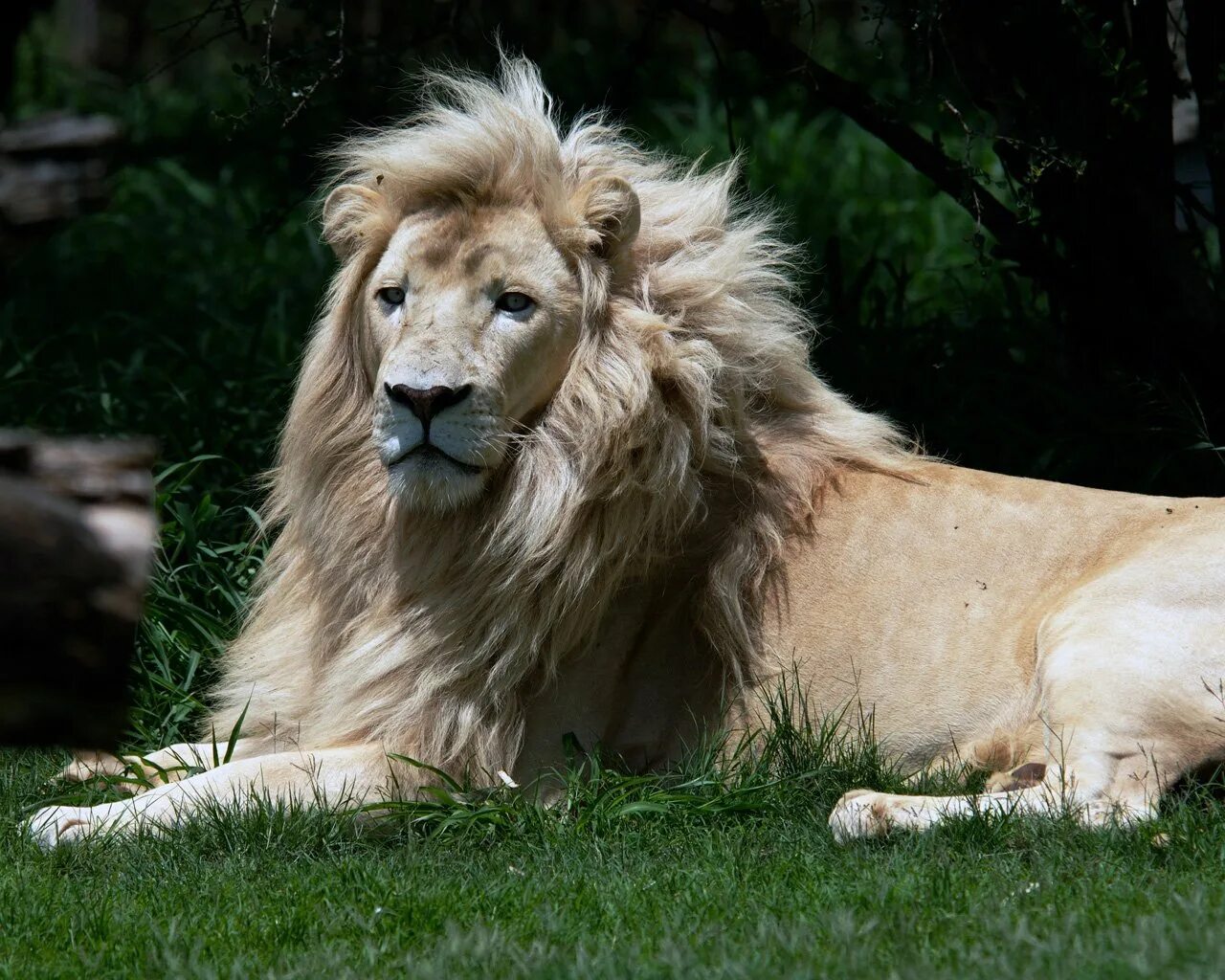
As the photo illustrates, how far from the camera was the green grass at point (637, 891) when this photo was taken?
9.32 feet

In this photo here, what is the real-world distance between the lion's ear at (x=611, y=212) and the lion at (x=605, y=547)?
1cm

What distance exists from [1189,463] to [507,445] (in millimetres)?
2820

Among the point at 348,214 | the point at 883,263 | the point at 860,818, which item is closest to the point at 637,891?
the point at 860,818

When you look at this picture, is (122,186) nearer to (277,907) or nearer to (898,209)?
(898,209)

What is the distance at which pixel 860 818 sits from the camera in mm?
3666

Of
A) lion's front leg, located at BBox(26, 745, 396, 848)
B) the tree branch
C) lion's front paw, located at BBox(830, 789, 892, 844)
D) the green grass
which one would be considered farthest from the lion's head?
the tree branch

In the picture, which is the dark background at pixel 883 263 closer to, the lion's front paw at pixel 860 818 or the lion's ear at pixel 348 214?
the lion's ear at pixel 348 214

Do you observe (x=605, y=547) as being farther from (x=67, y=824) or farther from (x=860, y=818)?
(x=67, y=824)

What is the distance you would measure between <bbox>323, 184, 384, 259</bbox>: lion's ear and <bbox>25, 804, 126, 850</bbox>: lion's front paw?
1.54 meters

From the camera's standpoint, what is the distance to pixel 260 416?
648 centimetres

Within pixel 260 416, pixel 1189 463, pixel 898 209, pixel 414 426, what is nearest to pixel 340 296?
pixel 414 426

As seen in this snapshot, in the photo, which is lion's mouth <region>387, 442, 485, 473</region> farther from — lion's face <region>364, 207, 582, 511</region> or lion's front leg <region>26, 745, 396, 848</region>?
lion's front leg <region>26, 745, 396, 848</region>

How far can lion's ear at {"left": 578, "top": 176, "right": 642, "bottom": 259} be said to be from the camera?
423 cm

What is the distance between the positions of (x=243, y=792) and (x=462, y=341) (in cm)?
115
